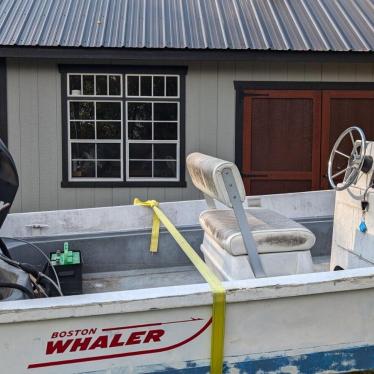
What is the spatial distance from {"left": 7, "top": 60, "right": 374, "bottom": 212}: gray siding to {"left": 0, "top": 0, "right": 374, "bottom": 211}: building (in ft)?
0.04

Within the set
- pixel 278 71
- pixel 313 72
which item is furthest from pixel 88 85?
pixel 313 72

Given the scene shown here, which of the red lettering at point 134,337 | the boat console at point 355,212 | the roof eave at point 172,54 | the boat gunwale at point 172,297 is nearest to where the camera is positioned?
the boat gunwale at point 172,297

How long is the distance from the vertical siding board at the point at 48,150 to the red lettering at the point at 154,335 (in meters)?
5.04

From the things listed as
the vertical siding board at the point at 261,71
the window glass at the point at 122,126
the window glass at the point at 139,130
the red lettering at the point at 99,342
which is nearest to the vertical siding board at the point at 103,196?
the window glass at the point at 122,126

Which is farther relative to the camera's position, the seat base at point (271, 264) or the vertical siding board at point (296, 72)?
the vertical siding board at point (296, 72)

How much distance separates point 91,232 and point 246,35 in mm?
3802

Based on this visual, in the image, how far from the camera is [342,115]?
7.38 meters

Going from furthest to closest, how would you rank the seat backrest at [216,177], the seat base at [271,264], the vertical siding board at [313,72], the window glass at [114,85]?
the vertical siding board at [313,72] < the window glass at [114,85] < the seat base at [271,264] < the seat backrest at [216,177]

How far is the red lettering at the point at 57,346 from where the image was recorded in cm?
240

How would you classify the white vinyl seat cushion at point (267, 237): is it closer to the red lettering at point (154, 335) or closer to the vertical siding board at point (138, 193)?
the red lettering at point (154, 335)

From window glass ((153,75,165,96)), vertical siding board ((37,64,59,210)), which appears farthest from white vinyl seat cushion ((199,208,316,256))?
vertical siding board ((37,64,59,210))

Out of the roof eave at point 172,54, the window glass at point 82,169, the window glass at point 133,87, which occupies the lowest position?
the window glass at point 82,169

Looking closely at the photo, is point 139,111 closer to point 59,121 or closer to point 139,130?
point 139,130

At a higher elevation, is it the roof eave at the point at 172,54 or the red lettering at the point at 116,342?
the roof eave at the point at 172,54
